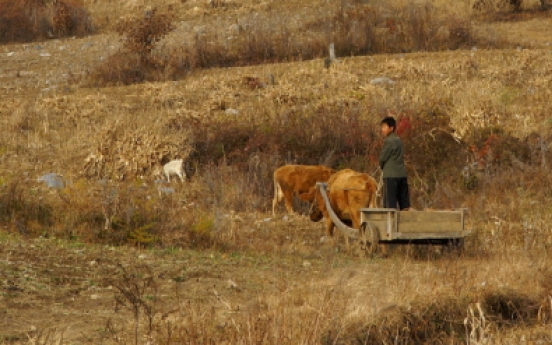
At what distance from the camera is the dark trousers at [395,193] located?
1399cm

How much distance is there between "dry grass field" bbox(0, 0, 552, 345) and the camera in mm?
9391

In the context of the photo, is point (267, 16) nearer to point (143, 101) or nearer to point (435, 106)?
point (143, 101)

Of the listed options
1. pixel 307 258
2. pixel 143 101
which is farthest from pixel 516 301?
pixel 143 101

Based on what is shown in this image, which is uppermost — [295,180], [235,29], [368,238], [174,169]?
[235,29]

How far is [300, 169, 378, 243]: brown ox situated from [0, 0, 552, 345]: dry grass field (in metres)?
0.47

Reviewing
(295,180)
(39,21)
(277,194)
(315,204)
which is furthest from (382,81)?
(39,21)

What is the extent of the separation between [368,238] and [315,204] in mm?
3363

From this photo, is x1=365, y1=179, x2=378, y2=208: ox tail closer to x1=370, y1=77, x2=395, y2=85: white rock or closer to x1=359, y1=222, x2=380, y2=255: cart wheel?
x1=359, y1=222, x2=380, y2=255: cart wheel

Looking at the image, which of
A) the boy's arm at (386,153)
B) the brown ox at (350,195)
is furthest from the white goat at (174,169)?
the boy's arm at (386,153)

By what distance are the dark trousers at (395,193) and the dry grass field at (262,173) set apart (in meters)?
0.66

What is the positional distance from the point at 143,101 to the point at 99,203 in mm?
11989

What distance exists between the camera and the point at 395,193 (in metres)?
14.0

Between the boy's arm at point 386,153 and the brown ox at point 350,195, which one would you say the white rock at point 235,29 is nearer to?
the brown ox at point 350,195

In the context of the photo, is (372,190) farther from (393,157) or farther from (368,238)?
(368,238)
